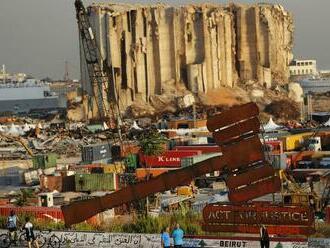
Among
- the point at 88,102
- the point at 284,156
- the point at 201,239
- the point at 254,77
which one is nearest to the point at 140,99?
the point at 88,102

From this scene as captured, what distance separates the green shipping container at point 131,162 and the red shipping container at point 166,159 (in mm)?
361

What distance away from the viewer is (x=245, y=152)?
15.7 meters

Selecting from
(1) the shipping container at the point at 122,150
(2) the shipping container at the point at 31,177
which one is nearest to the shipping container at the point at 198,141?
(1) the shipping container at the point at 122,150

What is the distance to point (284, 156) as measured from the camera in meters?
40.1

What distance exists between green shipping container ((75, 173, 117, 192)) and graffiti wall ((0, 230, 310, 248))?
1555 cm

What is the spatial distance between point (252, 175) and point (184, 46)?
98.6 metres

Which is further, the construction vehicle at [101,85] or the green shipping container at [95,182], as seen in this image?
the construction vehicle at [101,85]

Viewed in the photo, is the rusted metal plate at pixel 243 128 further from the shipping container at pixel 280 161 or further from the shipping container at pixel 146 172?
the shipping container at pixel 280 161

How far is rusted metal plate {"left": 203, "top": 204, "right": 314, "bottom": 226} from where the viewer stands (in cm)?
1617

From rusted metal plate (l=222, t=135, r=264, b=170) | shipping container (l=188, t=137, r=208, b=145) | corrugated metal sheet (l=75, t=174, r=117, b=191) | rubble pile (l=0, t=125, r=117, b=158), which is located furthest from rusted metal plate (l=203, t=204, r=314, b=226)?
rubble pile (l=0, t=125, r=117, b=158)

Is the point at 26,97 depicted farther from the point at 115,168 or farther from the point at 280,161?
the point at 280,161

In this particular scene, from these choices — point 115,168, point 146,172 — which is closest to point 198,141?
point 115,168

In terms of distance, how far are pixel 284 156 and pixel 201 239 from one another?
921 inches

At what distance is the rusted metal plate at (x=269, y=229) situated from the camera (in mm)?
16234
